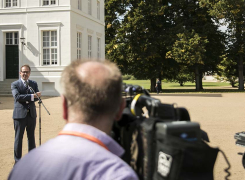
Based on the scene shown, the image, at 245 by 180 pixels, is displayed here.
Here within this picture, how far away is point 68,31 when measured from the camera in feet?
88.2

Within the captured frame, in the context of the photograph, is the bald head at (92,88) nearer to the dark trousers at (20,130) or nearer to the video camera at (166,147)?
the video camera at (166,147)

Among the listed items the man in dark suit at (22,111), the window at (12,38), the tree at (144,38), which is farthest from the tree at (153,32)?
the man in dark suit at (22,111)

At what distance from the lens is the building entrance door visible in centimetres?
2802

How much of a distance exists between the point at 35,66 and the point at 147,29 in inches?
552

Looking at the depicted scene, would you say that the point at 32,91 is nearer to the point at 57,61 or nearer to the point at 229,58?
the point at 57,61

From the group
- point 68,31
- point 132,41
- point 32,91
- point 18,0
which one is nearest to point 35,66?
point 68,31

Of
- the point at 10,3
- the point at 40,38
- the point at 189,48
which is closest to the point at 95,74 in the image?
the point at 40,38

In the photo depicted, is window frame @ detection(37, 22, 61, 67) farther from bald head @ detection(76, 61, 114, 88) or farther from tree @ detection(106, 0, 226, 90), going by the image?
bald head @ detection(76, 61, 114, 88)

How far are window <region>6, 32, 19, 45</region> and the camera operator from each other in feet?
93.3

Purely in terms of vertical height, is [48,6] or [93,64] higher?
[48,6]

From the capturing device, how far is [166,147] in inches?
49.1

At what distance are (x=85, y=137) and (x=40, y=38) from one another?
2698 cm

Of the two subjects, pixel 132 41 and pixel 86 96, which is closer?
pixel 86 96

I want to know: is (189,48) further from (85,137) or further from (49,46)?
(85,137)
